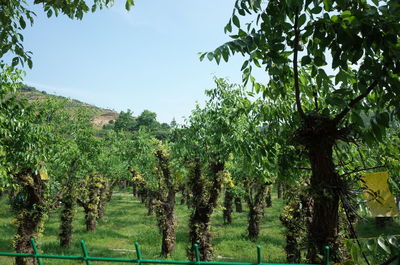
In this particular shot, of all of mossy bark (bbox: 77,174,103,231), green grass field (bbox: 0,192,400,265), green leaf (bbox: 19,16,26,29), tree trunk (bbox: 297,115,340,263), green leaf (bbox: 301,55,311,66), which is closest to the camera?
green leaf (bbox: 301,55,311,66)

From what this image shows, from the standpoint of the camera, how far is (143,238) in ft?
70.8

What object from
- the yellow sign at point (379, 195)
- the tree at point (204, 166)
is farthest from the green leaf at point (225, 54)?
the tree at point (204, 166)

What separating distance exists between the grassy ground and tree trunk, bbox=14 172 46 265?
2.40 metres

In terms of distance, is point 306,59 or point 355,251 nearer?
point 355,251

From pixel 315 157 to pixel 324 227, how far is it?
75 cm

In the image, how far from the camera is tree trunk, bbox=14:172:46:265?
42.9ft

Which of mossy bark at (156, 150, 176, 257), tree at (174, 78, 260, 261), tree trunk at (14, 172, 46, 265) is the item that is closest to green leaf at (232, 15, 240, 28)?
tree at (174, 78, 260, 261)

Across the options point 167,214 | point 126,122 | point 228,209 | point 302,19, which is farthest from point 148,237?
point 126,122

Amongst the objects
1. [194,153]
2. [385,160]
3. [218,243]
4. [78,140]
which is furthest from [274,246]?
[385,160]

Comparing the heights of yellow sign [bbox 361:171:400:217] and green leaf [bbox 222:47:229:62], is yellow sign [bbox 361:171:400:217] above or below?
below

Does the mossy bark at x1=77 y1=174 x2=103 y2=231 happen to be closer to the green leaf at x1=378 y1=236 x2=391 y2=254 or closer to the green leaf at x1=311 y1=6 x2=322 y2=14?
the green leaf at x1=311 y1=6 x2=322 y2=14

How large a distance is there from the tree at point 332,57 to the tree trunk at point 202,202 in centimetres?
1007

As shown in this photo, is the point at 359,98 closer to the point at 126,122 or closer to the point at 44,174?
the point at 44,174

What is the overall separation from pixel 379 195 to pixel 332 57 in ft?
6.19
